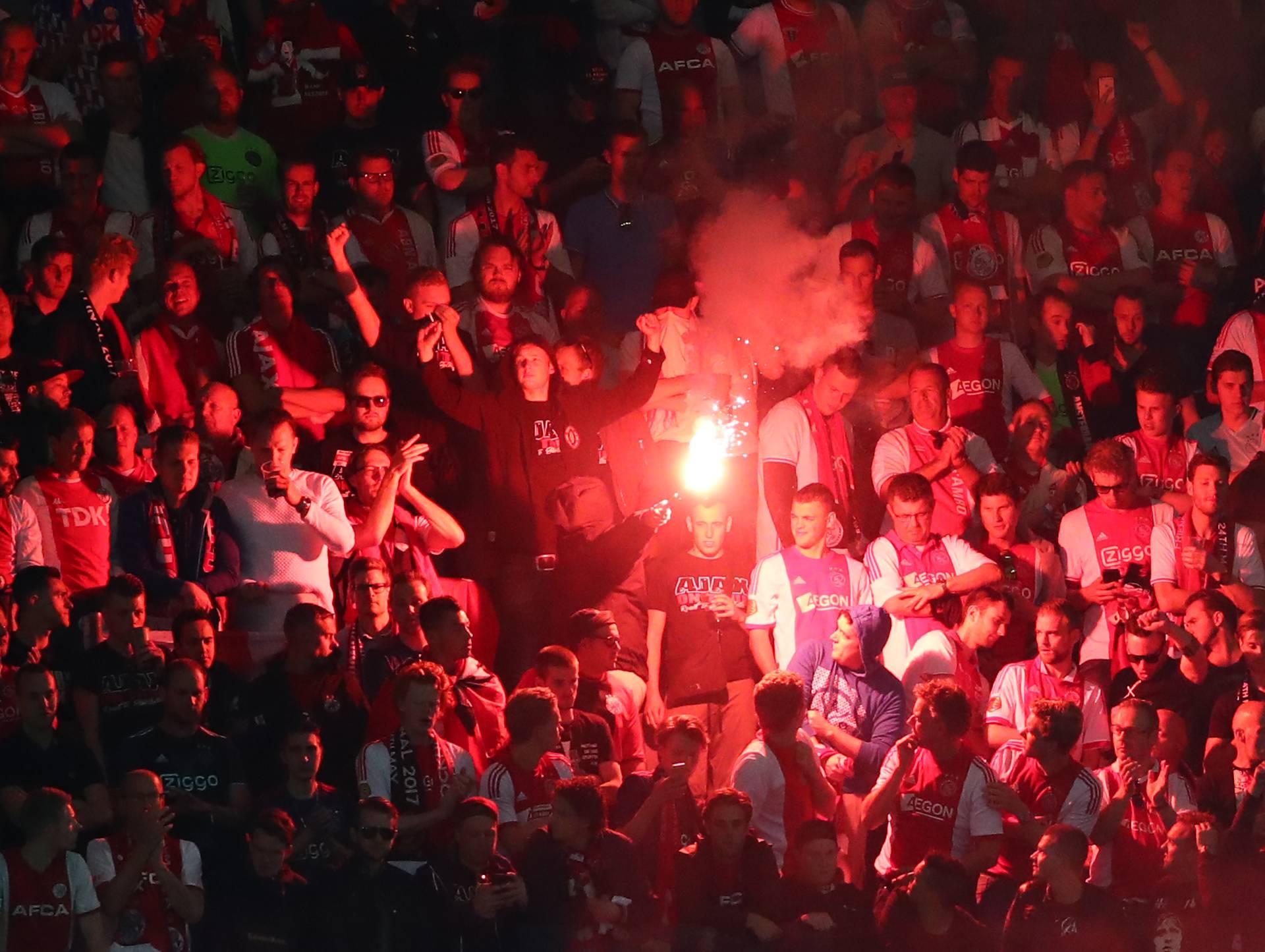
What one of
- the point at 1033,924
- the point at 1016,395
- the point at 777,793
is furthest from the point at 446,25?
the point at 1033,924

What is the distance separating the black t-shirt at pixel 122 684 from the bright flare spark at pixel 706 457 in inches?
93.0

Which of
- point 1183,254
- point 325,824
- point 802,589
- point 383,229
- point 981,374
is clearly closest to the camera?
point 325,824

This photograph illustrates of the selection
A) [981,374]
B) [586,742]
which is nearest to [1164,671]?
[981,374]

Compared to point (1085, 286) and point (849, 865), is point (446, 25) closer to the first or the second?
point (1085, 286)

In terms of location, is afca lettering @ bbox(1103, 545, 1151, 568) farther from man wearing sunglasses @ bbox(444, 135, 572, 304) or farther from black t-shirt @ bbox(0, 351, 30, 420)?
black t-shirt @ bbox(0, 351, 30, 420)

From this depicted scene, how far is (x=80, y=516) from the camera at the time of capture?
7594 mm

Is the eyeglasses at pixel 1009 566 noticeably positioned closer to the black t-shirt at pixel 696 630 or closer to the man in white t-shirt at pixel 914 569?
the man in white t-shirt at pixel 914 569

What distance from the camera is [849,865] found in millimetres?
7789

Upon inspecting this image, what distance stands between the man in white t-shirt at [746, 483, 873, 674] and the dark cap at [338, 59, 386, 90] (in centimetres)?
282

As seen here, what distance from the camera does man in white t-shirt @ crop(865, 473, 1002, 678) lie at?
8328 millimetres

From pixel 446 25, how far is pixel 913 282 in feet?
8.27

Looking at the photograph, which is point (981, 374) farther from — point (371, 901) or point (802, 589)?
point (371, 901)

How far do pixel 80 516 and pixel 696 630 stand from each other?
241 centimetres

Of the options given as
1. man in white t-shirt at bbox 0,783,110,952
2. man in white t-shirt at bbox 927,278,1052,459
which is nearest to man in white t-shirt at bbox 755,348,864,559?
man in white t-shirt at bbox 927,278,1052,459
